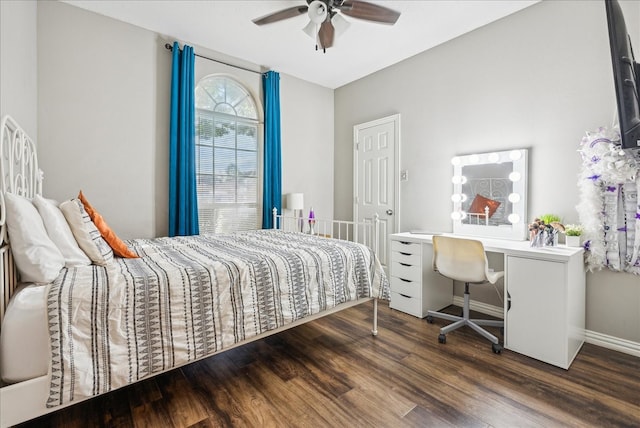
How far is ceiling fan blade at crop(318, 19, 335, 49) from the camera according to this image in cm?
236

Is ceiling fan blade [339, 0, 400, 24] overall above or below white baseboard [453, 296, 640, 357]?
above

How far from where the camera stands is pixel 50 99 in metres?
2.55

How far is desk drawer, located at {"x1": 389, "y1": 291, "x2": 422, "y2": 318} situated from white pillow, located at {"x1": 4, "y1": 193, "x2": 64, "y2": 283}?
8.39 feet

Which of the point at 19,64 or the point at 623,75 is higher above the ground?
the point at 19,64

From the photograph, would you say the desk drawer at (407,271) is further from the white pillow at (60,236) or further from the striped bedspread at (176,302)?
the white pillow at (60,236)

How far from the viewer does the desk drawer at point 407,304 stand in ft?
9.06

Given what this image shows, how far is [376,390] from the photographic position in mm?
1698

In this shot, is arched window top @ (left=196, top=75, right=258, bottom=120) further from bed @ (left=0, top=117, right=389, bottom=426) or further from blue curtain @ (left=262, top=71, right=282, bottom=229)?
bed @ (left=0, top=117, right=389, bottom=426)

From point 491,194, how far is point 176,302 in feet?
8.98

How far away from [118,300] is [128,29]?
2.85 meters

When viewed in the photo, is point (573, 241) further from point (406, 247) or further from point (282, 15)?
point (282, 15)

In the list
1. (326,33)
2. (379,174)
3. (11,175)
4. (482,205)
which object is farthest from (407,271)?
(11,175)

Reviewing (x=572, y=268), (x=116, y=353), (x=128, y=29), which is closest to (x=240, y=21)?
(x=128, y=29)

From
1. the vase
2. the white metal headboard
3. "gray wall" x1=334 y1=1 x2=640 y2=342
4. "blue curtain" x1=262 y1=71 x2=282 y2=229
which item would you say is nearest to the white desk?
the vase
